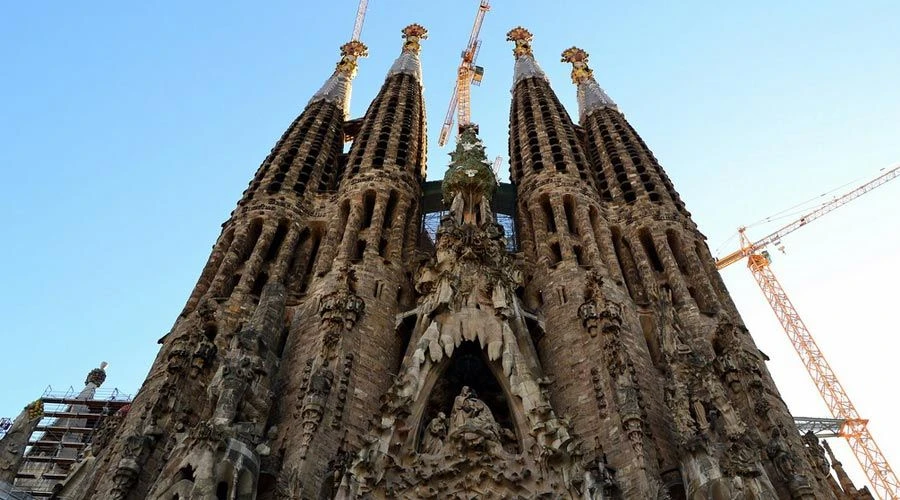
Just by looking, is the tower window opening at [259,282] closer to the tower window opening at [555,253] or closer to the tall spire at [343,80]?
the tower window opening at [555,253]

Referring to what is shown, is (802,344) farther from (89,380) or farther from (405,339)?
(89,380)

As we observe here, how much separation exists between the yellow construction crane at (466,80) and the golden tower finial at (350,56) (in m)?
17.3

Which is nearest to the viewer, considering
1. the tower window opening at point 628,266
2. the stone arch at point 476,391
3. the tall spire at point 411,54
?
the stone arch at point 476,391

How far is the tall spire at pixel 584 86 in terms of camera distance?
38.1 m

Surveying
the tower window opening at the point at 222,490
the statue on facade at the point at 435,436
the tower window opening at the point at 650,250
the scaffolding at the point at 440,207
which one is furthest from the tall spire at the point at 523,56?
the tower window opening at the point at 222,490

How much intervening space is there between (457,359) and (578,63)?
1150 inches

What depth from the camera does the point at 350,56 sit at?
44.6 m

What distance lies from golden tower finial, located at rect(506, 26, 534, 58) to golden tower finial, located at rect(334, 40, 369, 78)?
8791 millimetres

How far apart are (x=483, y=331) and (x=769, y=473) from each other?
278 inches

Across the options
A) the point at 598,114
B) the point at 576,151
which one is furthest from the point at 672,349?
the point at 598,114

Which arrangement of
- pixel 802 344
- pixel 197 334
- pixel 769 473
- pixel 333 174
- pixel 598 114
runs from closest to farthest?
1. pixel 769 473
2. pixel 197 334
3. pixel 333 174
4. pixel 598 114
5. pixel 802 344

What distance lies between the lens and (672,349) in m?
19.0

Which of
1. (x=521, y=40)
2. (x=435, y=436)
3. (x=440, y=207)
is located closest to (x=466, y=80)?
(x=521, y=40)

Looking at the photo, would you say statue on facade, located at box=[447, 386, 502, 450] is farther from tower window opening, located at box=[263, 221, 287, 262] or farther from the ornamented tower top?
tower window opening, located at box=[263, 221, 287, 262]
